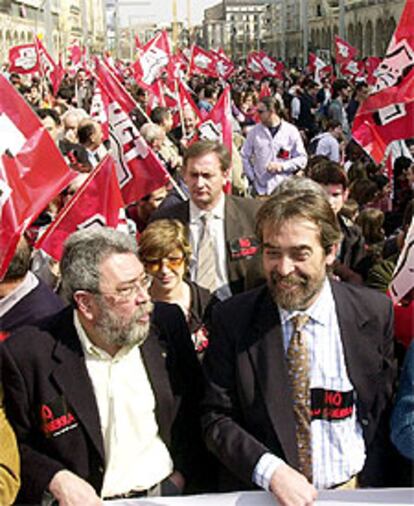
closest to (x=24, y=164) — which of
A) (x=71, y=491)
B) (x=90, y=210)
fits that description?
(x=90, y=210)

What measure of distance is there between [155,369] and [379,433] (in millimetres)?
845

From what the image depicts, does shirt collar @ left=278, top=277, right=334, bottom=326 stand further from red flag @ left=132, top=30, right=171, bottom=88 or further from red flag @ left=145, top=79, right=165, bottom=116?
red flag @ left=132, top=30, right=171, bottom=88

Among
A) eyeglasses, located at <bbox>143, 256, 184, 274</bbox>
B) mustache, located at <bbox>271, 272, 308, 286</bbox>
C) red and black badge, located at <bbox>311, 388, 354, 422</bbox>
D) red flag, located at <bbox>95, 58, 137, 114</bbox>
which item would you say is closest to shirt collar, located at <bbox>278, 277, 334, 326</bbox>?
mustache, located at <bbox>271, 272, 308, 286</bbox>

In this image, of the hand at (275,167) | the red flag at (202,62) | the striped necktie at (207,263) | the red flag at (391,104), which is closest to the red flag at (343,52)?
the red flag at (202,62)

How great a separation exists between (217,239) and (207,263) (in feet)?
0.49

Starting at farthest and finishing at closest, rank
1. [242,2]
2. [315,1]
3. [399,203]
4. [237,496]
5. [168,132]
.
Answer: [242,2] < [315,1] < [168,132] < [399,203] < [237,496]

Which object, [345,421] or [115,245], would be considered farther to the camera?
[115,245]

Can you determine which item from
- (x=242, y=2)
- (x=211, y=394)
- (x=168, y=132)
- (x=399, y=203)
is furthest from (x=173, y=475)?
(x=242, y=2)

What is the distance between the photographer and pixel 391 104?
5559 mm

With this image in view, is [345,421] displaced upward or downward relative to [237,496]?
upward

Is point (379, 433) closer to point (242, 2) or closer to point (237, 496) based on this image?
point (237, 496)

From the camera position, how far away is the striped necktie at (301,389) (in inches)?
113

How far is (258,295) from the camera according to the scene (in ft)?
9.95

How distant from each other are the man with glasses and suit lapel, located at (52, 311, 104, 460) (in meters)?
5.92
